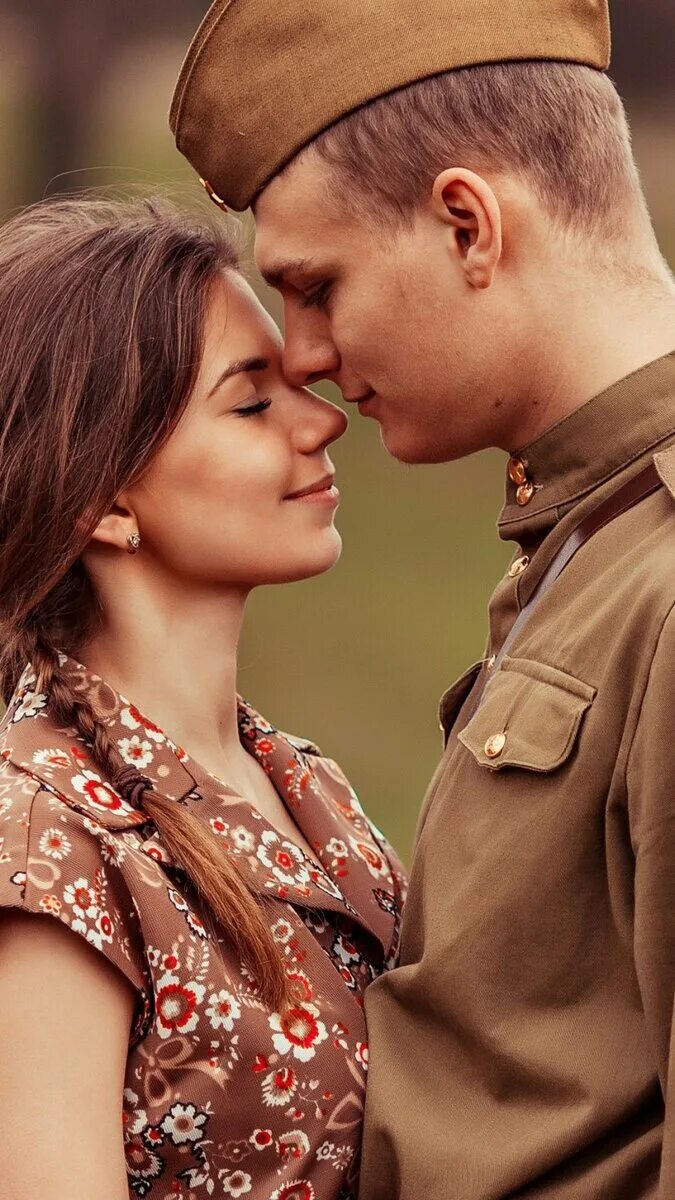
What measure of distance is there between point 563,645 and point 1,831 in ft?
2.21

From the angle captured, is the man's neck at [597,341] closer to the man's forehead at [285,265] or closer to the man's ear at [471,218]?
the man's ear at [471,218]

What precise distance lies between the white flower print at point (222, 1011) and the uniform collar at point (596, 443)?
674 mm

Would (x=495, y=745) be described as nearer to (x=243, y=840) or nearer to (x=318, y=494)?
(x=243, y=840)

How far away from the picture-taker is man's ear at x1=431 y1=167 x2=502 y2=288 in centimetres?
195

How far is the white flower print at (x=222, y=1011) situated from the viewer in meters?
1.96

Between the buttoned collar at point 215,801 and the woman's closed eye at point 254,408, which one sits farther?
the woman's closed eye at point 254,408

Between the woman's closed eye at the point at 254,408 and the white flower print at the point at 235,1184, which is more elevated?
the woman's closed eye at the point at 254,408

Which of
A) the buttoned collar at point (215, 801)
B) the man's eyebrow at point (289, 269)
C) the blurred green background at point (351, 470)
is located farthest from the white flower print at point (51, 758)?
the blurred green background at point (351, 470)

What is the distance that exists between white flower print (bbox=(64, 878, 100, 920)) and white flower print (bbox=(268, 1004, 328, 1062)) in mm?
275

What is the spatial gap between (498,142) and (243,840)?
941mm

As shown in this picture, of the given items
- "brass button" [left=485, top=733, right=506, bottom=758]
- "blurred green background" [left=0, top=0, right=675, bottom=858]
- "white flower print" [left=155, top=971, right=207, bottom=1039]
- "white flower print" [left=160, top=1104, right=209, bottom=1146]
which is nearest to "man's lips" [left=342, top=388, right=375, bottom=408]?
"brass button" [left=485, top=733, right=506, bottom=758]

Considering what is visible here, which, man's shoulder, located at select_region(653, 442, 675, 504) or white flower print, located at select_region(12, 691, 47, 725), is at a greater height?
man's shoulder, located at select_region(653, 442, 675, 504)

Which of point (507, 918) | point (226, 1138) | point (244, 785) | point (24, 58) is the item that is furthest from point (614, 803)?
point (24, 58)

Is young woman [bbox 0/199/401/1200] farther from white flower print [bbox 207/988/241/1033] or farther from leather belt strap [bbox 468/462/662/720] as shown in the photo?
leather belt strap [bbox 468/462/662/720]
